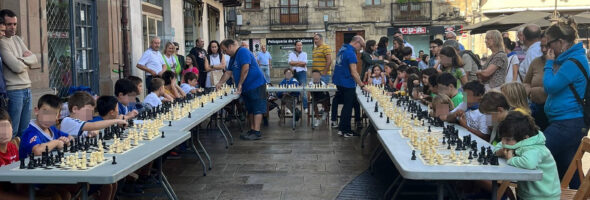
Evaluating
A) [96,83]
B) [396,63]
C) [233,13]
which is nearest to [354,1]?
[233,13]

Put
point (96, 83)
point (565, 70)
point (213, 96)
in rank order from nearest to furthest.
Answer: point (565, 70)
point (213, 96)
point (96, 83)

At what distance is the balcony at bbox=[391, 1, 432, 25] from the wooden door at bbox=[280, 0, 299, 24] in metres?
4.96

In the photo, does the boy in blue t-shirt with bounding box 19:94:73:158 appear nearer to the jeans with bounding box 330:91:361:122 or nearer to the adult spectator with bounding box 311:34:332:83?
the jeans with bounding box 330:91:361:122

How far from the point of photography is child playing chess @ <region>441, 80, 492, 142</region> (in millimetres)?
5270

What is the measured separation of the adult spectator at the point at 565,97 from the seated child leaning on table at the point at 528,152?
109 centimetres

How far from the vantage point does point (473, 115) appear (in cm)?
535

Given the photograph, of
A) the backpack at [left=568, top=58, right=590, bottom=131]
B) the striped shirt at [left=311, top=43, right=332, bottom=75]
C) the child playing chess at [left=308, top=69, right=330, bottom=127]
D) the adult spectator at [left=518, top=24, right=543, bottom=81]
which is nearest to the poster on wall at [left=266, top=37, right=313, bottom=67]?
the striped shirt at [left=311, top=43, right=332, bottom=75]

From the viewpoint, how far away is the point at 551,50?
506cm

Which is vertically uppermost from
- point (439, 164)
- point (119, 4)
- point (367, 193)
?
point (119, 4)

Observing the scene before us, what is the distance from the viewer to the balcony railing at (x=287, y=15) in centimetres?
3212

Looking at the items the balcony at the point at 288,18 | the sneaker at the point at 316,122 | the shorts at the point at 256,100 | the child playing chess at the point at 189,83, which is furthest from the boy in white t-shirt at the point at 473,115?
the balcony at the point at 288,18

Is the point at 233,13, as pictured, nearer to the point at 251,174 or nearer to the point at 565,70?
the point at 251,174

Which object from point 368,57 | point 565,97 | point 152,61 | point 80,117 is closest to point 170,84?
point 152,61

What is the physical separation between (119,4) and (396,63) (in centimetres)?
545
